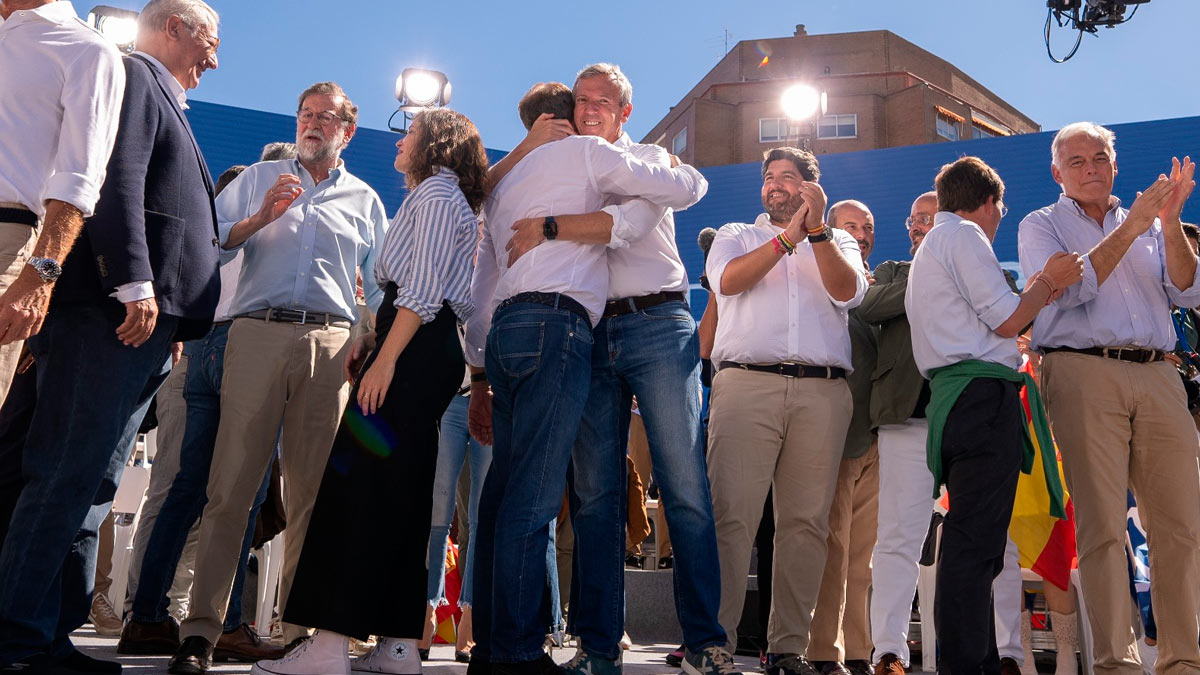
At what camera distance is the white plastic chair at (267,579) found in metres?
4.21

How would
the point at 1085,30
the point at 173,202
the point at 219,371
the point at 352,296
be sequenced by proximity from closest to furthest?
the point at 173,202, the point at 219,371, the point at 352,296, the point at 1085,30

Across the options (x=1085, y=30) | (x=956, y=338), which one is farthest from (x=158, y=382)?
(x=1085, y=30)

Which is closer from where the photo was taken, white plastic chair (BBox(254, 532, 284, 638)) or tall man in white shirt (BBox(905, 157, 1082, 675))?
tall man in white shirt (BBox(905, 157, 1082, 675))

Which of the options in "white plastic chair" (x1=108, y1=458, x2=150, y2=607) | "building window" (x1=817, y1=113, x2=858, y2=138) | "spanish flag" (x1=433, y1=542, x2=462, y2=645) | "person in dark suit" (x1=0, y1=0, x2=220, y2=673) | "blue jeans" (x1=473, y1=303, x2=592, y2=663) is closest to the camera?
"person in dark suit" (x1=0, y1=0, x2=220, y2=673)

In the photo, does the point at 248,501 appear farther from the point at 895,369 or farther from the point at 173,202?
the point at 895,369

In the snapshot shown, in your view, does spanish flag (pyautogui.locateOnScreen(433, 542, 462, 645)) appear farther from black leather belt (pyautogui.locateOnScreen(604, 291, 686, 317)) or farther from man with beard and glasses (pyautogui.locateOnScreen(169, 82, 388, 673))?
black leather belt (pyautogui.locateOnScreen(604, 291, 686, 317))

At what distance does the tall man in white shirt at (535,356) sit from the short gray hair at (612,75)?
14 cm

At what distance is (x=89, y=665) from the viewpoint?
245 cm

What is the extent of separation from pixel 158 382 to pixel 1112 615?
115 inches

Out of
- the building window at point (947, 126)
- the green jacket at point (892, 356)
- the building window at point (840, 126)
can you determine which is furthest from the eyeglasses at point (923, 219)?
the building window at point (947, 126)

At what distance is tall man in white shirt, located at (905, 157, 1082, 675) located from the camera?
9.22ft

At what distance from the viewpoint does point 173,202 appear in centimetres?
261

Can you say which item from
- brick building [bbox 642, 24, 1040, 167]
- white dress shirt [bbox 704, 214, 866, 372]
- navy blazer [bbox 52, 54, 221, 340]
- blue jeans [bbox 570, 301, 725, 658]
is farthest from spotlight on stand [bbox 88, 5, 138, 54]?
brick building [bbox 642, 24, 1040, 167]

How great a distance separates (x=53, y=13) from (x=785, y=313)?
230 centimetres
